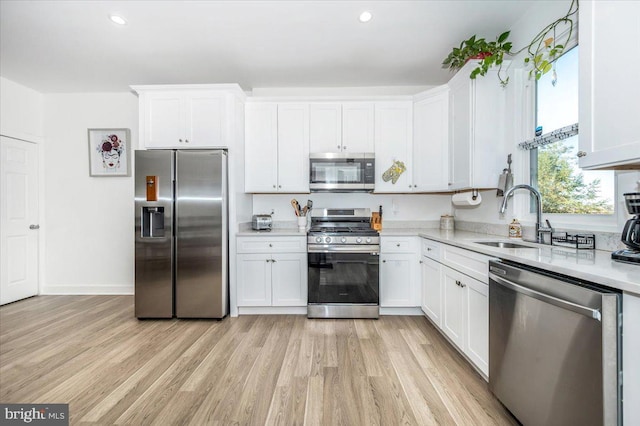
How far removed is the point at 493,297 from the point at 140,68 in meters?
3.99

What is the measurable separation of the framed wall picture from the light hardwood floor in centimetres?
190

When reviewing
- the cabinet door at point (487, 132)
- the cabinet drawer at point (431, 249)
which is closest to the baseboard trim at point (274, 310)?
the cabinet drawer at point (431, 249)

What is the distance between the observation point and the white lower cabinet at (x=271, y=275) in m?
3.22

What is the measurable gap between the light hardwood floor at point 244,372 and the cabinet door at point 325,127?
1926 millimetres

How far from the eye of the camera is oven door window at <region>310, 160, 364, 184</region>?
3.37m

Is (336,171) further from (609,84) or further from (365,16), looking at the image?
(609,84)

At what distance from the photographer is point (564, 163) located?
7.12 feet

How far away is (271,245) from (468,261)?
6.29ft

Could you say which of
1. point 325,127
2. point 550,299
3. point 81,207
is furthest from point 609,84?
point 81,207

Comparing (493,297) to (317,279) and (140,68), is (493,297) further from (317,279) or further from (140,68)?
(140,68)

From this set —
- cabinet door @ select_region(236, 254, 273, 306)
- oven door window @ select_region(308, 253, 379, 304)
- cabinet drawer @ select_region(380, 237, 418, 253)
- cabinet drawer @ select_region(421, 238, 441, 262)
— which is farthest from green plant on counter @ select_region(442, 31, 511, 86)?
cabinet door @ select_region(236, 254, 273, 306)

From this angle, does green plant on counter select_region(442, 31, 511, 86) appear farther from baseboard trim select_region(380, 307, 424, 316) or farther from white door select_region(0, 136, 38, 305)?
white door select_region(0, 136, 38, 305)

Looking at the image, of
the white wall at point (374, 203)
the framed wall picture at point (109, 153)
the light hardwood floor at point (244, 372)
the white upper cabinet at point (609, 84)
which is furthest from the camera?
the framed wall picture at point (109, 153)

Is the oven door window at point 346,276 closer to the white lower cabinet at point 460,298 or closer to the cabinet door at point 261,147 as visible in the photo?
the white lower cabinet at point 460,298
